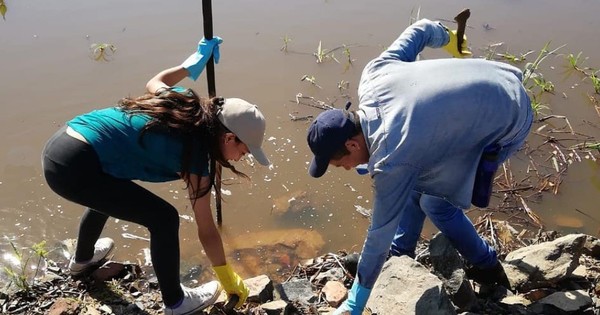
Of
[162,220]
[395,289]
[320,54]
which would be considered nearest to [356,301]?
[395,289]

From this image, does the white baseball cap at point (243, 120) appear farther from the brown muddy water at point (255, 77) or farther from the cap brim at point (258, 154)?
the brown muddy water at point (255, 77)

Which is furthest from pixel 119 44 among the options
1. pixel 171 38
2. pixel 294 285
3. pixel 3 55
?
pixel 294 285

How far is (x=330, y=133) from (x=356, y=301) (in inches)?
30.7

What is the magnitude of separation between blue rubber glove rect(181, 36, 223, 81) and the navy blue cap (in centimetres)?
94

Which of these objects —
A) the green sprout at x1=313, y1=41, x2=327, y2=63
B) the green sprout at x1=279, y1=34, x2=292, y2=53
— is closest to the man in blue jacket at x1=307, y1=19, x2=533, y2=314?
the green sprout at x1=313, y1=41, x2=327, y2=63

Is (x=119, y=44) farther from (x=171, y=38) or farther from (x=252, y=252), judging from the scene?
(x=252, y=252)

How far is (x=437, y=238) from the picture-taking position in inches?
120

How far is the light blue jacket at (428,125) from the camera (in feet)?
6.95

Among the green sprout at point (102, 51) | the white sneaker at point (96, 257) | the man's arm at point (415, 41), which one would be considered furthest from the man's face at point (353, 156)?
the green sprout at point (102, 51)

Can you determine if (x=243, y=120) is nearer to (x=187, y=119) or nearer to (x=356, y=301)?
(x=187, y=119)

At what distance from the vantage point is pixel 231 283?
2723mm

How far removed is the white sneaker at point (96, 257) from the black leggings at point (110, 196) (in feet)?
1.98

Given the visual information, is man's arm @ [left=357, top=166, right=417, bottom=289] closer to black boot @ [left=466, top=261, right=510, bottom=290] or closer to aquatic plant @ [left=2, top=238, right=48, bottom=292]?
black boot @ [left=466, top=261, right=510, bottom=290]

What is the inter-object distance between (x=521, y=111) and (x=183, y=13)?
4356 mm
